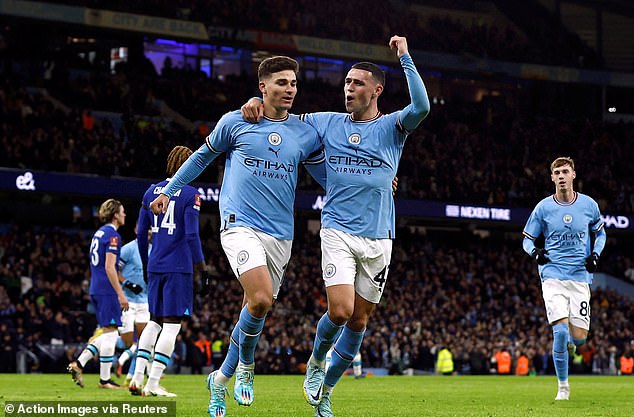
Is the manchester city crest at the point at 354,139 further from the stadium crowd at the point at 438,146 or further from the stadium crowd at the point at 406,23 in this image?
the stadium crowd at the point at 406,23

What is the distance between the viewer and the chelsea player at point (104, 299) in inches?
580

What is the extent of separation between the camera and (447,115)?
48250 millimetres

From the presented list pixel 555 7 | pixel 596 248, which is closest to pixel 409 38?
pixel 555 7

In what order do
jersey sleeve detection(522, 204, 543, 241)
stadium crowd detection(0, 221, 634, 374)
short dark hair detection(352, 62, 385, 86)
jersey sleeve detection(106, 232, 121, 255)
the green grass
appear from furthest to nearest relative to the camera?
stadium crowd detection(0, 221, 634, 374)
jersey sleeve detection(106, 232, 121, 255)
jersey sleeve detection(522, 204, 543, 241)
the green grass
short dark hair detection(352, 62, 385, 86)

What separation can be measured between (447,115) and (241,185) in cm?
4054

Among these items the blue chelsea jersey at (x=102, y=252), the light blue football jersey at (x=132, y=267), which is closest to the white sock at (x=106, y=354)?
the blue chelsea jersey at (x=102, y=252)

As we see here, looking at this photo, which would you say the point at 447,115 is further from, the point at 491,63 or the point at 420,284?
the point at 420,284

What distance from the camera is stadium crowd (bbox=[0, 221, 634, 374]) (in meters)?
28.0

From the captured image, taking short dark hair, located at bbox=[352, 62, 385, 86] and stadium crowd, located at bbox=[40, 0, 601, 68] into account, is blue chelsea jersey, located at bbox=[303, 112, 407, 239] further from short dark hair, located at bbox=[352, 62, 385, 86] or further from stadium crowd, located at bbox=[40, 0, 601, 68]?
stadium crowd, located at bbox=[40, 0, 601, 68]

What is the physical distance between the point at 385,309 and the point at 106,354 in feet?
71.4

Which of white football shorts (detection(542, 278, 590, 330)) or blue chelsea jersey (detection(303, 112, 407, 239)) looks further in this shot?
white football shorts (detection(542, 278, 590, 330))

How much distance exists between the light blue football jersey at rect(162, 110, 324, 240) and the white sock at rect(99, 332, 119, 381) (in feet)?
22.6

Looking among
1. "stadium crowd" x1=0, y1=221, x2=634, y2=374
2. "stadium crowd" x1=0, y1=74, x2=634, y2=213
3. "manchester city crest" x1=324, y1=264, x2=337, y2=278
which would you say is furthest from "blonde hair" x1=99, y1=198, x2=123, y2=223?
"stadium crowd" x1=0, y1=74, x2=634, y2=213

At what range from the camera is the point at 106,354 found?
593 inches
